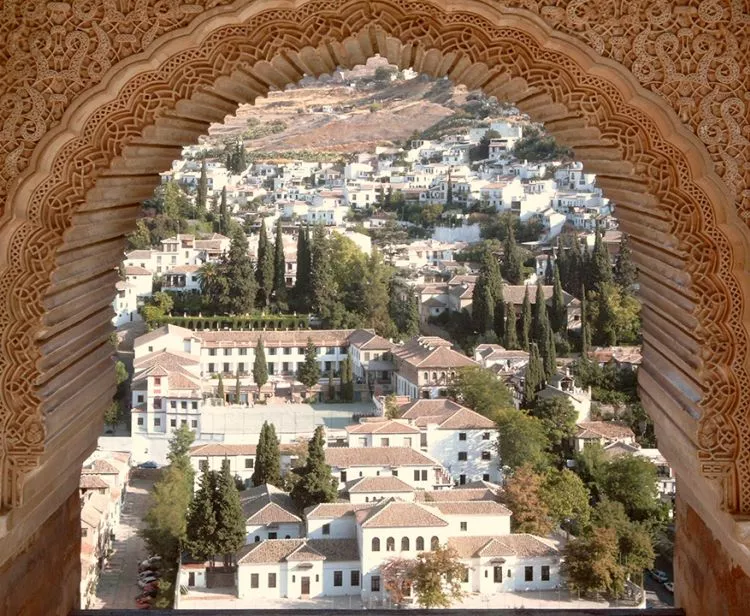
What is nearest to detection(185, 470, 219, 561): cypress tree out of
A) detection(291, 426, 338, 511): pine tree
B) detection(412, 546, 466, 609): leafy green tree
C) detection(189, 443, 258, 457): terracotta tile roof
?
detection(291, 426, 338, 511): pine tree

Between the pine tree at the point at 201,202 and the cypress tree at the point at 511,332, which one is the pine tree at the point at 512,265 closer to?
the cypress tree at the point at 511,332

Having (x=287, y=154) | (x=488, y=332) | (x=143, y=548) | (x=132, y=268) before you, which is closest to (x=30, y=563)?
(x=143, y=548)

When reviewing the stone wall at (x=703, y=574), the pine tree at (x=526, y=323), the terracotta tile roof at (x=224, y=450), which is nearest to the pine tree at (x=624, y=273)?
the pine tree at (x=526, y=323)

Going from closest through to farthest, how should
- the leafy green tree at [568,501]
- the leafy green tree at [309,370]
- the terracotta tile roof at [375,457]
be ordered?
the leafy green tree at [568,501] < the terracotta tile roof at [375,457] < the leafy green tree at [309,370]

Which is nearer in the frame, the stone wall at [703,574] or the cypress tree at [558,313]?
the stone wall at [703,574]

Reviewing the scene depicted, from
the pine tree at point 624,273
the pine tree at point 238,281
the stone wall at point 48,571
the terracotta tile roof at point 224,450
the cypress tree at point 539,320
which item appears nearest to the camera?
the stone wall at point 48,571

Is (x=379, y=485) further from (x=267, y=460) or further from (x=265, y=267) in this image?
(x=265, y=267)

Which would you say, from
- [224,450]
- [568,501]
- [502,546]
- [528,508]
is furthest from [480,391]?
[502,546]

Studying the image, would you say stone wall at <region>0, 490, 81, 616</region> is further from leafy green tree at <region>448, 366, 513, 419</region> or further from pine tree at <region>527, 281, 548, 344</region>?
pine tree at <region>527, 281, 548, 344</region>
